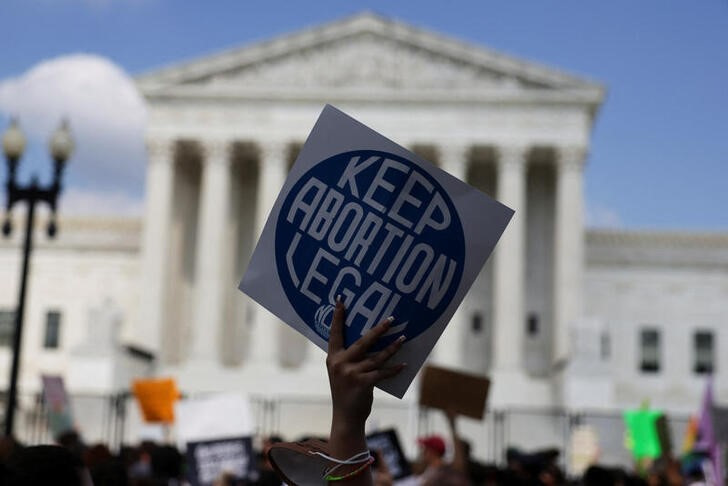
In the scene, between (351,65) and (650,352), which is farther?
(650,352)

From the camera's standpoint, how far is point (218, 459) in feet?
40.5

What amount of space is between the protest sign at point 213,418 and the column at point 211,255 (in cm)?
4329

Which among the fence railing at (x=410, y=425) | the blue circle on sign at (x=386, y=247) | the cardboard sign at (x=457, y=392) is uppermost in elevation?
the blue circle on sign at (x=386, y=247)

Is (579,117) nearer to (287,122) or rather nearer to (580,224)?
(580,224)

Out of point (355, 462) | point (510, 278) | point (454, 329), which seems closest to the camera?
point (355, 462)

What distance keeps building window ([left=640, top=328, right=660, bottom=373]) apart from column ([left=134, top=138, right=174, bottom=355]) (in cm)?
2559

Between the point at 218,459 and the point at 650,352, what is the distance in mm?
52971

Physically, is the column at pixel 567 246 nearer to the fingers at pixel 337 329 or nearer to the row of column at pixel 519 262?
the row of column at pixel 519 262

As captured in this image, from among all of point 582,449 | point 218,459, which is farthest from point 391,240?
point 582,449

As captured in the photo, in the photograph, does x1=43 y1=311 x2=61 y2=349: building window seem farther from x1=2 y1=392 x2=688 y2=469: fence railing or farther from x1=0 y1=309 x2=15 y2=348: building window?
x1=2 y1=392 x2=688 y2=469: fence railing

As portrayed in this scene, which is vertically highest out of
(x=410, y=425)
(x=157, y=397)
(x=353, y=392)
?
(x=353, y=392)

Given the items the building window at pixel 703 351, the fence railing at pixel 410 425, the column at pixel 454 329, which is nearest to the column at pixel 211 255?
the fence railing at pixel 410 425

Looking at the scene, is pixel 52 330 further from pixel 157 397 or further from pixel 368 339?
pixel 368 339

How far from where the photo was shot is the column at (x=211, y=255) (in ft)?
186
